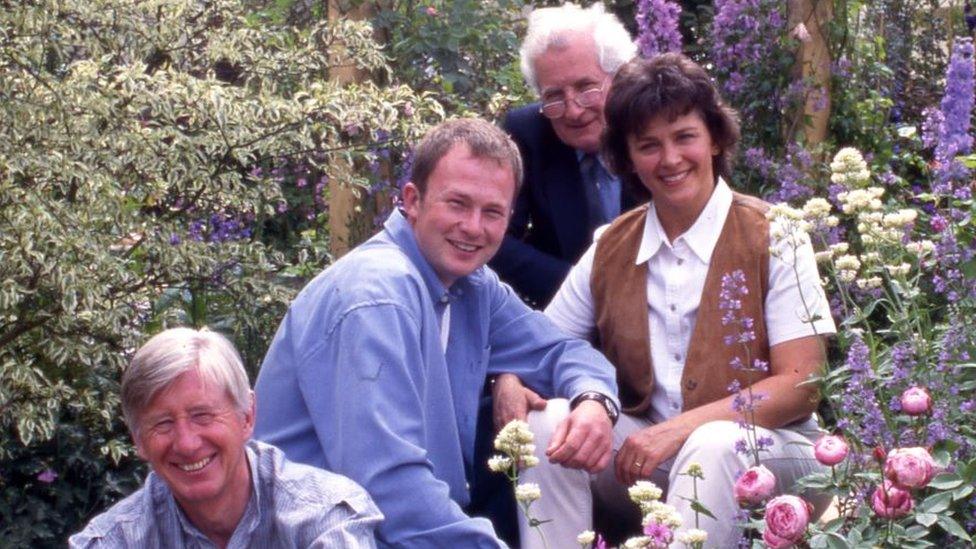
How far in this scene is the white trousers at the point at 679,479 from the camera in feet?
10.4

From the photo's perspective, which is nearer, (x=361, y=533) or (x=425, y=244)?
(x=361, y=533)

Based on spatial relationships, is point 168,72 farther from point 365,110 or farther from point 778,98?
point 778,98

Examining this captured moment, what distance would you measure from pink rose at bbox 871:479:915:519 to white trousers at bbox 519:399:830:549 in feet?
1.49

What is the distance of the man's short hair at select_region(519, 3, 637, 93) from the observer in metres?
4.21


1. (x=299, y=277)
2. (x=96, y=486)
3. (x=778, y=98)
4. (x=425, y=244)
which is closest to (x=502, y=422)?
(x=425, y=244)

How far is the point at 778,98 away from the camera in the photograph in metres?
5.57

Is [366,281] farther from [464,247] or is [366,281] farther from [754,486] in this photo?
[754,486]

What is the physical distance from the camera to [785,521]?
257 centimetres

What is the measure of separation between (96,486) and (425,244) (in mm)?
1563

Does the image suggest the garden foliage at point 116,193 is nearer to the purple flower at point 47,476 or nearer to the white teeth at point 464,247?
the purple flower at point 47,476

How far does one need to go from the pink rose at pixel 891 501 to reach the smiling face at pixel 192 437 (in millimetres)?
1036

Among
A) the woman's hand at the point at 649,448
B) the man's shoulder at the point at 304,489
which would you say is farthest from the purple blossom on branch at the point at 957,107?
the man's shoulder at the point at 304,489

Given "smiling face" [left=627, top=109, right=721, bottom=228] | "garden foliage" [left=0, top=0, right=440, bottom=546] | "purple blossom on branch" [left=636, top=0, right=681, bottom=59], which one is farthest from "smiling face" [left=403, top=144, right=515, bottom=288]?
"purple blossom on branch" [left=636, top=0, right=681, bottom=59]

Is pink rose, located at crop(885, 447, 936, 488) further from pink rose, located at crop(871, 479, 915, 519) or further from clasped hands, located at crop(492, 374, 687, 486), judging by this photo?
clasped hands, located at crop(492, 374, 687, 486)
